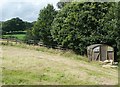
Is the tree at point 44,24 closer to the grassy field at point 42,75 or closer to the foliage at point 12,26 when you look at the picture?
the foliage at point 12,26

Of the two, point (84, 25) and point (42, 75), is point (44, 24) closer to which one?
point (84, 25)

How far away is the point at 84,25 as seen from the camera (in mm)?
30656

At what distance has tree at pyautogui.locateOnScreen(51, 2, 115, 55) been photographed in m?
29.5

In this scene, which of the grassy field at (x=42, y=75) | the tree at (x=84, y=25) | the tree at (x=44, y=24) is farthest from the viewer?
the tree at (x=44, y=24)

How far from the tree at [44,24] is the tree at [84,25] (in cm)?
1046

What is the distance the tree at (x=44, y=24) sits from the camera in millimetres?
43556

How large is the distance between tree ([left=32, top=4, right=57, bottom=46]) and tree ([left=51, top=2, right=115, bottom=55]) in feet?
34.3

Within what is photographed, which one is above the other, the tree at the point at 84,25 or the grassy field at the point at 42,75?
the tree at the point at 84,25

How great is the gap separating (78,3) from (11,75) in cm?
2085

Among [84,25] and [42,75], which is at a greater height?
[84,25]

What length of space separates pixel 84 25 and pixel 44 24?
1442 centimetres

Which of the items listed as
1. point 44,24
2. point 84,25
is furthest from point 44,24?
point 84,25

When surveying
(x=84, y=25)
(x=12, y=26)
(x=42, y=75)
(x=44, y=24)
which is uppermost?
(x=44, y=24)

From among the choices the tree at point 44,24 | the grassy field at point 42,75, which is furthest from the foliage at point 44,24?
the grassy field at point 42,75
